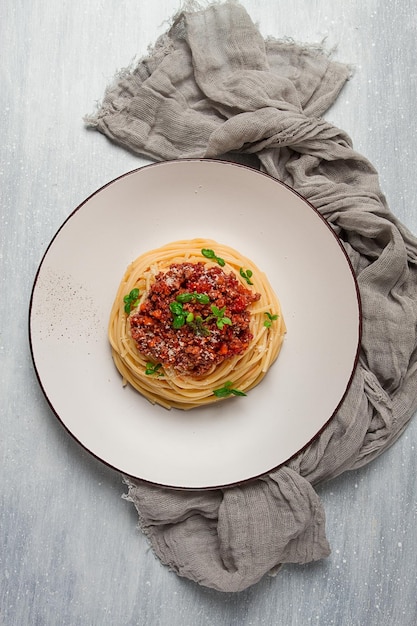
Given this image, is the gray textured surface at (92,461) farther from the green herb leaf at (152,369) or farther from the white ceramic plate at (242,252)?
the green herb leaf at (152,369)

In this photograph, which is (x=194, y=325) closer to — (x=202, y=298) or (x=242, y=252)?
(x=202, y=298)

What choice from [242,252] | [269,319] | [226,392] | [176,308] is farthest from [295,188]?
[226,392]

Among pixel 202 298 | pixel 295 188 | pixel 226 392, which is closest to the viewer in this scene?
pixel 202 298

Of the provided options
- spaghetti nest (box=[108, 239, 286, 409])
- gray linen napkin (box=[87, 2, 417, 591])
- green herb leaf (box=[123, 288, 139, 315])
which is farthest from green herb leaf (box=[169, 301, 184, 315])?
gray linen napkin (box=[87, 2, 417, 591])

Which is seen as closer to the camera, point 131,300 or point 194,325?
point 194,325

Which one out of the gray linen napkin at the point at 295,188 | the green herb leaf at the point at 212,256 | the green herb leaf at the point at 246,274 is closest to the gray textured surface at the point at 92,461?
the gray linen napkin at the point at 295,188

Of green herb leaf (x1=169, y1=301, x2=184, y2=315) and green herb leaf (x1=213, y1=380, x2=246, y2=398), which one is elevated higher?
green herb leaf (x1=169, y1=301, x2=184, y2=315)

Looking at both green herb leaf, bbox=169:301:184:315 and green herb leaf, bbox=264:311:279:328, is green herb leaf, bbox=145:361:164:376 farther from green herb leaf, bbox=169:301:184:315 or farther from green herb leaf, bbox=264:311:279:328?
green herb leaf, bbox=264:311:279:328
